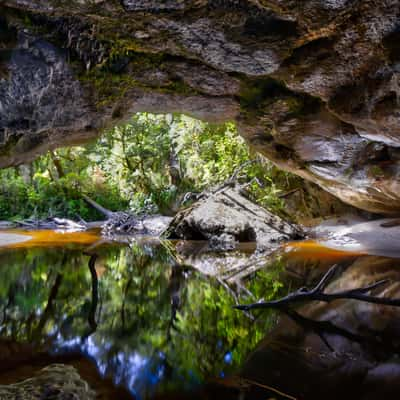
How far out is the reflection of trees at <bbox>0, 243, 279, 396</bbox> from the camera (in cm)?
231

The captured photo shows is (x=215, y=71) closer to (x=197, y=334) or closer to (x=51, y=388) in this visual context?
(x=197, y=334)

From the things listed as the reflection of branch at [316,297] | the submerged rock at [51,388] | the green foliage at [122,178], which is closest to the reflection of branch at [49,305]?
the submerged rock at [51,388]

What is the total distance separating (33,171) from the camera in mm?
20844

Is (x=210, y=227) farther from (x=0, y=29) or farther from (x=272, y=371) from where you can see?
(x=272, y=371)

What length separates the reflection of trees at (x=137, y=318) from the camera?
2307 mm

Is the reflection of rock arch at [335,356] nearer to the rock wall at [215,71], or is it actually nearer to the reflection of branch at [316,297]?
the reflection of branch at [316,297]

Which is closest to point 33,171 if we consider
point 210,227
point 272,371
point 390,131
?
point 210,227

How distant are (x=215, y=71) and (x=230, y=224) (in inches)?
184

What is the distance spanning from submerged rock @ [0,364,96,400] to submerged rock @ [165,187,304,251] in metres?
6.39

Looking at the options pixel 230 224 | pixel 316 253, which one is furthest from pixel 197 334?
pixel 230 224

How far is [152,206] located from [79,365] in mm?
13174

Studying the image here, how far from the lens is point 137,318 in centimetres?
314

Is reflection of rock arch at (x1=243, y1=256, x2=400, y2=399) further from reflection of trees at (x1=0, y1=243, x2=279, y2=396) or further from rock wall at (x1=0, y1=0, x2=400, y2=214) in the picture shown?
rock wall at (x1=0, y1=0, x2=400, y2=214)

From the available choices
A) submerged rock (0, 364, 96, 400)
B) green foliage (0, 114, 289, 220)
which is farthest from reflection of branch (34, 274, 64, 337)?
green foliage (0, 114, 289, 220)
